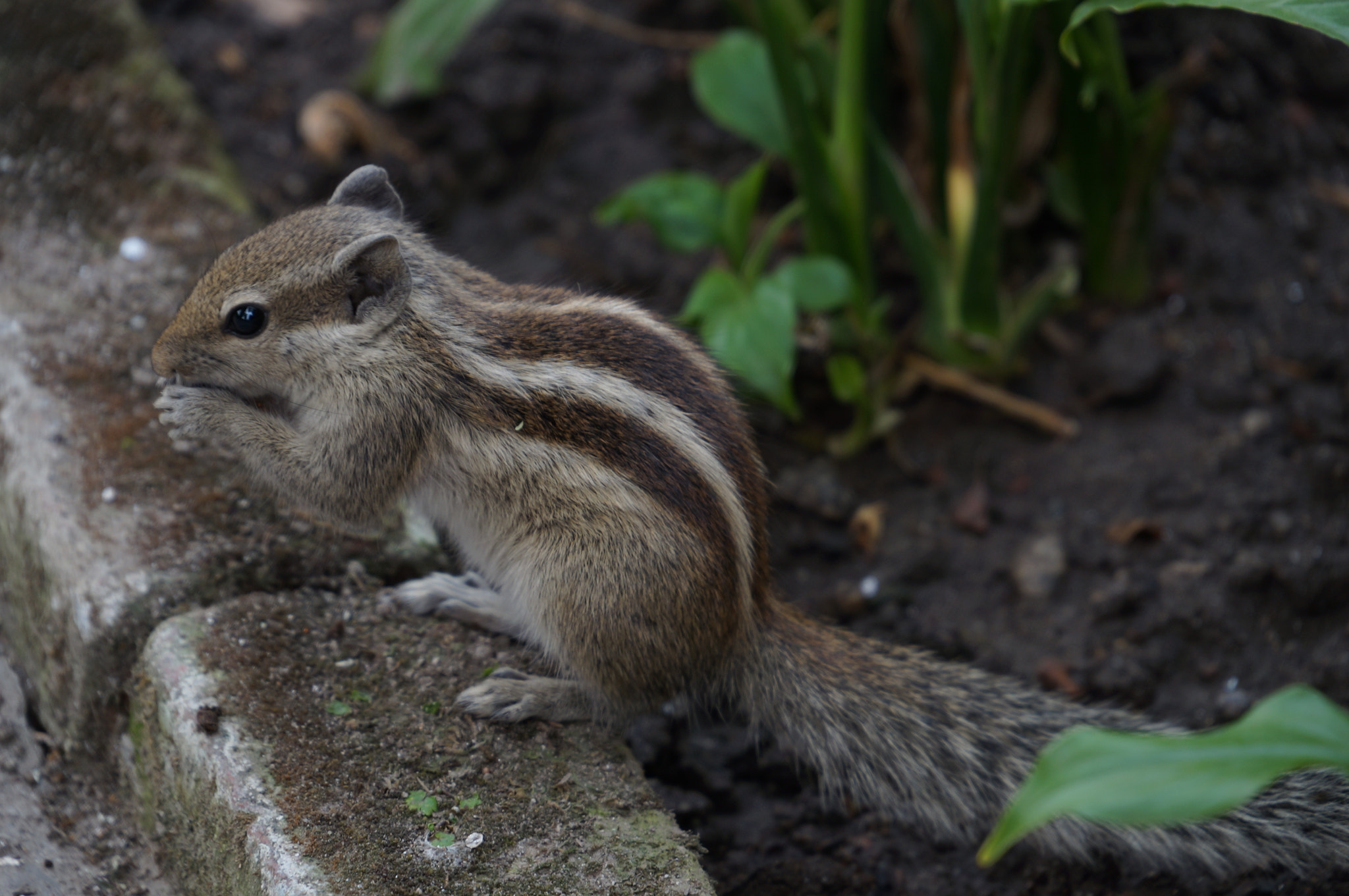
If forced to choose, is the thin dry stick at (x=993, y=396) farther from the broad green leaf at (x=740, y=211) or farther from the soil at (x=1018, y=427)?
the broad green leaf at (x=740, y=211)

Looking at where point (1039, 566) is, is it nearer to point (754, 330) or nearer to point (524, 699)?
point (754, 330)

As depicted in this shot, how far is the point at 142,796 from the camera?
8.20ft

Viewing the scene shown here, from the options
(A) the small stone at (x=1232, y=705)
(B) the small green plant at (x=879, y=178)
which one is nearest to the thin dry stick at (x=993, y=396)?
(B) the small green plant at (x=879, y=178)

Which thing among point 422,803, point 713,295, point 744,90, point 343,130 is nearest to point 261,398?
point 422,803

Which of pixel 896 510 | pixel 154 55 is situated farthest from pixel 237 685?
pixel 154 55

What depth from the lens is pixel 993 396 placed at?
400 cm

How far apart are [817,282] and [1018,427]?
108cm

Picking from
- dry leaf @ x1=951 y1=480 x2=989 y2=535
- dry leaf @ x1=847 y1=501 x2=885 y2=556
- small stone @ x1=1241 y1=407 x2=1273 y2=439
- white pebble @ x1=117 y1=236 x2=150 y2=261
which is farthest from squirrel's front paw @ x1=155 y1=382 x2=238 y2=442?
small stone @ x1=1241 y1=407 x2=1273 y2=439

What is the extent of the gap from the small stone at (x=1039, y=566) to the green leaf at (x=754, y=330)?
954 millimetres

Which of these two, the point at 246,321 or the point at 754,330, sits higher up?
the point at 246,321

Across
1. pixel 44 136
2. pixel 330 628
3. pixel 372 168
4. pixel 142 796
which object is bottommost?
pixel 142 796

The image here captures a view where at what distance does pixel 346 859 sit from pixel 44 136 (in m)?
3.05

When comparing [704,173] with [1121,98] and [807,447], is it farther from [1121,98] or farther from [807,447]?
[1121,98]

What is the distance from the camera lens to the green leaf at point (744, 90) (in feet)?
12.3
